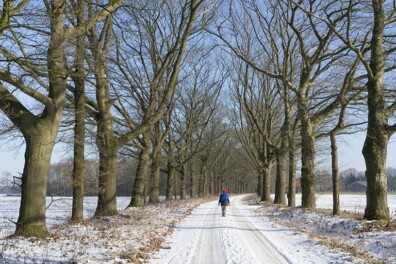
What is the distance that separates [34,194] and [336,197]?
39.2 feet

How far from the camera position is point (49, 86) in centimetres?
1070

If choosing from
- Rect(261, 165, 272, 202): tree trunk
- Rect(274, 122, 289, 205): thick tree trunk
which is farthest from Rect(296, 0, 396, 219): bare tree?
Rect(261, 165, 272, 202): tree trunk

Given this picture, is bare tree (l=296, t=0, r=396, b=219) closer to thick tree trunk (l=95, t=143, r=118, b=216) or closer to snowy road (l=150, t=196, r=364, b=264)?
snowy road (l=150, t=196, r=364, b=264)

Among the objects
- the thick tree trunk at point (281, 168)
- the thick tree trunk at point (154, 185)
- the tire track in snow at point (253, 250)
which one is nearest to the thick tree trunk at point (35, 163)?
the tire track in snow at point (253, 250)

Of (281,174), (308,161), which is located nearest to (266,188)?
(281,174)

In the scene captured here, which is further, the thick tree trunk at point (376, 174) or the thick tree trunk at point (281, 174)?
the thick tree trunk at point (281, 174)

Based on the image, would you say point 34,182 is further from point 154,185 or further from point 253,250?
point 154,185

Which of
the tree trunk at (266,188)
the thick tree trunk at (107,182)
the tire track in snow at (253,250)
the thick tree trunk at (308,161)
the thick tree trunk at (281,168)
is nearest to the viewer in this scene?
the tire track in snow at (253,250)

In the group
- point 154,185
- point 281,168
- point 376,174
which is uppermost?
point 281,168

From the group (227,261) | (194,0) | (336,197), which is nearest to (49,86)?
(227,261)

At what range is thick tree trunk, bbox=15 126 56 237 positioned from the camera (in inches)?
390

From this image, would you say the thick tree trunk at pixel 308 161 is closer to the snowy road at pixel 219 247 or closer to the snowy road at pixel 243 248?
the snowy road at pixel 243 248

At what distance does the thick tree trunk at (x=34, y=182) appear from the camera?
32.5ft

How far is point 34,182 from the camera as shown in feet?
32.7
